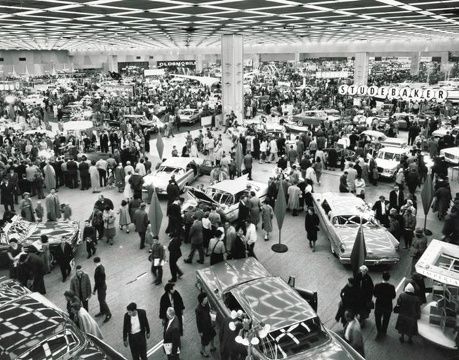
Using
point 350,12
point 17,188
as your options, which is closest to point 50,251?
point 17,188

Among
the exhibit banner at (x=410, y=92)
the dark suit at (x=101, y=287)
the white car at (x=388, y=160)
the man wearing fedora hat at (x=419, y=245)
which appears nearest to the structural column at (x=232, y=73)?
the exhibit banner at (x=410, y=92)

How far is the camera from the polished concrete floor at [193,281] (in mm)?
7730

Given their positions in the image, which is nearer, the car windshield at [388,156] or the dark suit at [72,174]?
the dark suit at [72,174]

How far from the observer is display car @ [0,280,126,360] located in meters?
6.08

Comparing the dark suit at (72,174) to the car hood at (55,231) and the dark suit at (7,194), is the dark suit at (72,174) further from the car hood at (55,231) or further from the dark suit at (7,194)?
the car hood at (55,231)

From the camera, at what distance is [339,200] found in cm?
1260

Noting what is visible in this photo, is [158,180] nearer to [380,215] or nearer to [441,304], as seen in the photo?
[380,215]

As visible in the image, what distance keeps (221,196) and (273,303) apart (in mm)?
6204

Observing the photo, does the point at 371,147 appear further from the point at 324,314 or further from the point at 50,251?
the point at 50,251

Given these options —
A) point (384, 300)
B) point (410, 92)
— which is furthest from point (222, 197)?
point (410, 92)

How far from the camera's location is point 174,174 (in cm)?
1620

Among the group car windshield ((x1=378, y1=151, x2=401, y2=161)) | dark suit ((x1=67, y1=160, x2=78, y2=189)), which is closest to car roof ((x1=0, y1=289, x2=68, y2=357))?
dark suit ((x1=67, y1=160, x2=78, y2=189))

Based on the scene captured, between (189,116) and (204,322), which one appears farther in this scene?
(189,116)

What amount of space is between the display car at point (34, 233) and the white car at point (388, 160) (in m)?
12.3
